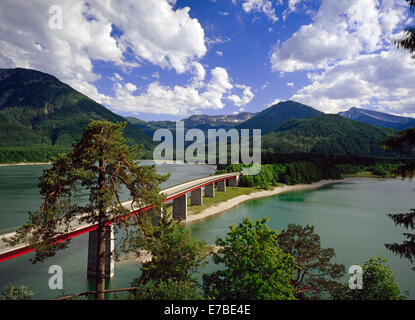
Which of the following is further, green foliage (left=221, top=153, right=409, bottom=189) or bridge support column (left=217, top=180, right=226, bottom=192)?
green foliage (left=221, top=153, right=409, bottom=189)

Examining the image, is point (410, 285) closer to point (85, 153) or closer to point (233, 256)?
point (233, 256)

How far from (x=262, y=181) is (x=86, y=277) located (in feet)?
250

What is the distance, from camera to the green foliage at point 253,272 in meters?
13.4

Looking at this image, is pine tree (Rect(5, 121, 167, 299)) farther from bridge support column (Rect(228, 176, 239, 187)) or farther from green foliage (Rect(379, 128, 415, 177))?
bridge support column (Rect(228, 176, 239, 187))

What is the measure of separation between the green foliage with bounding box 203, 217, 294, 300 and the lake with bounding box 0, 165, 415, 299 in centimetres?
1440

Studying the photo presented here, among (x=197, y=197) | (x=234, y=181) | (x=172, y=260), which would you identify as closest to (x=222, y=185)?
(x=234, y=181)

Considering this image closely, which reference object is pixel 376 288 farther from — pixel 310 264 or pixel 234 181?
pixel 234 181

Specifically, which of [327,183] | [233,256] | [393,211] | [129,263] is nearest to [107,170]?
[233,256]

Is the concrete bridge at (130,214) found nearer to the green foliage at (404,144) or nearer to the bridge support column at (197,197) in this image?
the bridge support column at (197,197)

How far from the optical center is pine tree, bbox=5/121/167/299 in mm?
12594

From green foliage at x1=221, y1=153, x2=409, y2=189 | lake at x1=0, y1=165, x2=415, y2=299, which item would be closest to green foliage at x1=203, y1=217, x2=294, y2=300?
lake at x1=0, y1=165, x2=415, y2=299

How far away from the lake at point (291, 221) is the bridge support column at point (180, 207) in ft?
14.3

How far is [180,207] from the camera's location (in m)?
50.5

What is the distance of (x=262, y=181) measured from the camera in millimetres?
92688
